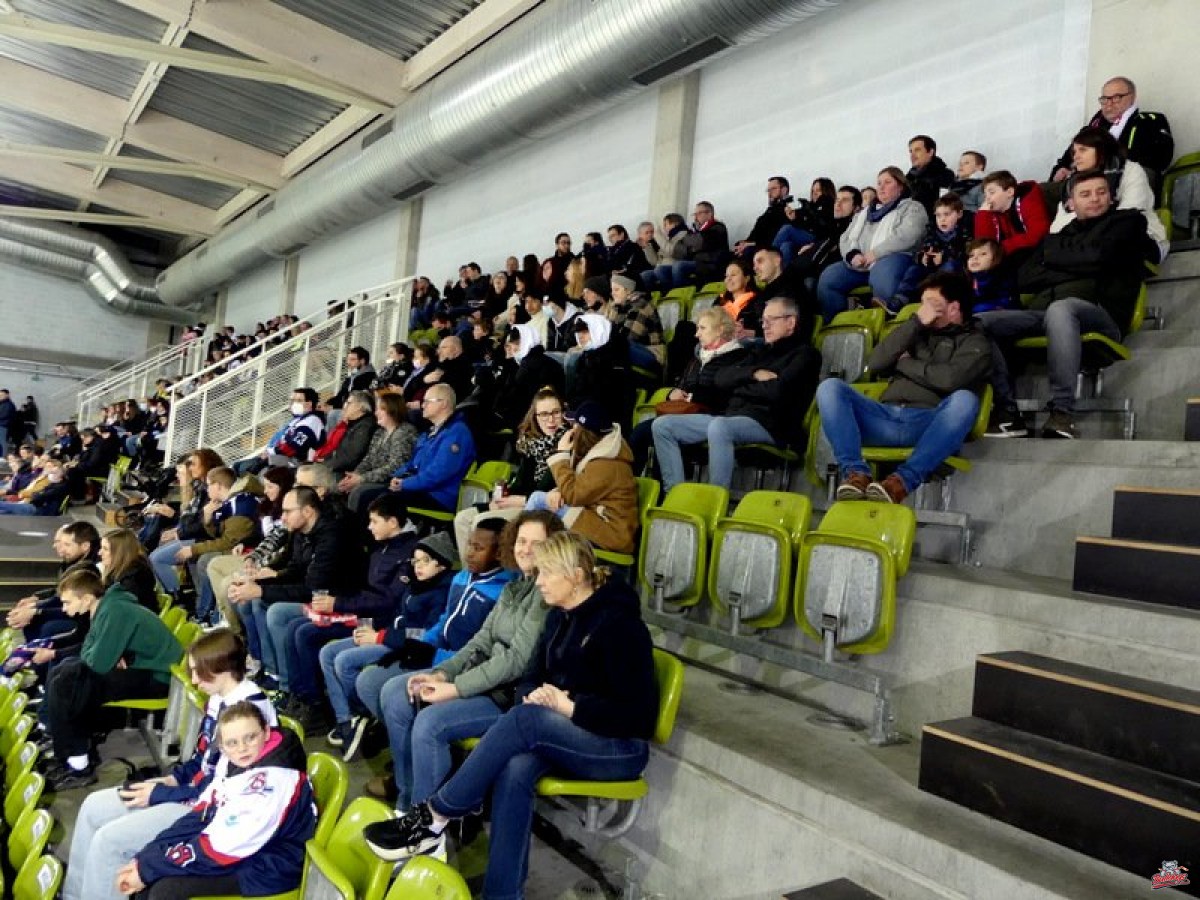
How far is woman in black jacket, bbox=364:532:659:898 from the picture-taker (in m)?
2.14

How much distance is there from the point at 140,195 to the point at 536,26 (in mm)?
11235

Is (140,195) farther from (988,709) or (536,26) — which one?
(988,709)

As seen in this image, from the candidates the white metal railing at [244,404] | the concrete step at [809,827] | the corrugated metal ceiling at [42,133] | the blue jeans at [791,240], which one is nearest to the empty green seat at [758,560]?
the concrete step at [809,827]

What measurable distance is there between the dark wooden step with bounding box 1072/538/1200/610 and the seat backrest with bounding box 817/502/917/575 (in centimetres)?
47

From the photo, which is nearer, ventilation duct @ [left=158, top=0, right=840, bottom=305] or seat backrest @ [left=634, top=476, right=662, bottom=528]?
seat backrest @ [left=634, top=476, right=662, bottom=528]

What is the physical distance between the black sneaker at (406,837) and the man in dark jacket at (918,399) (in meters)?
1.76

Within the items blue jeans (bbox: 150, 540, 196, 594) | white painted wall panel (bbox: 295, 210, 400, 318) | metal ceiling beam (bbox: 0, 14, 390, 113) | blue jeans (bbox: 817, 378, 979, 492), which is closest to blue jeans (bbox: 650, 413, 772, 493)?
blue jeans (bbox: 817, 378, 979, 492)

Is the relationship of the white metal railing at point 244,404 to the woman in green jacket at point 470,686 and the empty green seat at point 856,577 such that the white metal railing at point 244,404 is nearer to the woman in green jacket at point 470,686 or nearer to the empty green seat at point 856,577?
the woman in green jacket at point 470,686

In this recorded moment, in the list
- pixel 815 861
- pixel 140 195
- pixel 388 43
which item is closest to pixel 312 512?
pixel 815 861

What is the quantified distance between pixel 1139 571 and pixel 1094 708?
21.7 inches

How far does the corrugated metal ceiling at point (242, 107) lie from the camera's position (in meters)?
10.6

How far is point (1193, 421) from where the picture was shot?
2.80m

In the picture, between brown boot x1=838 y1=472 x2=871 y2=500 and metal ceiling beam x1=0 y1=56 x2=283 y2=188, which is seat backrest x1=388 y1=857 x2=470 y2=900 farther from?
metal ceiling beam x1=0 y1=56 x2=283 y2=188

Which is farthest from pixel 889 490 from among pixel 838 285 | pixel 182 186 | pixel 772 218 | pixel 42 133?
pixel 182 186
